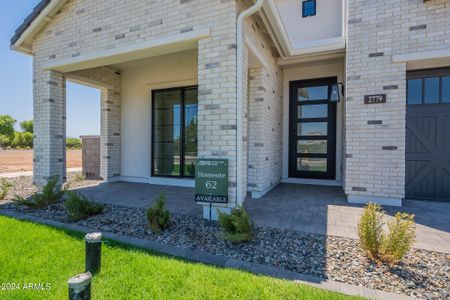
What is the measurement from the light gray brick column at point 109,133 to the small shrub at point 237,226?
5.87m

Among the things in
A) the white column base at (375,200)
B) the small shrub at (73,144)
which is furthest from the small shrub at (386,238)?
the small shrub at (73,144)

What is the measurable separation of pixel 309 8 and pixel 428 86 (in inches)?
174

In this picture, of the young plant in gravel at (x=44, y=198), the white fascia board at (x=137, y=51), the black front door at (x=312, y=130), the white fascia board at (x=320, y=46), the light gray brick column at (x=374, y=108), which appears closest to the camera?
the white fascia board at (x=137, y=51)

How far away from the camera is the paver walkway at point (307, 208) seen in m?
3.50

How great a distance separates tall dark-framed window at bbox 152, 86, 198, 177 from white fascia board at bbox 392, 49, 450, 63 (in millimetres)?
4871

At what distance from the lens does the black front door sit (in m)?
7.09

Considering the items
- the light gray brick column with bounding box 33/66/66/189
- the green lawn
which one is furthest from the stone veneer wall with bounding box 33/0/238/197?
the green lawn

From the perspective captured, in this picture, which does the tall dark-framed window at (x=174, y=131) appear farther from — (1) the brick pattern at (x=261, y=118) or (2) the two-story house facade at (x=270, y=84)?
(1) the brick pattern at (x=261, y=118)

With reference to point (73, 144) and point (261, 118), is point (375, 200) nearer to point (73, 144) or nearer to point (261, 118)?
point (261, 118)

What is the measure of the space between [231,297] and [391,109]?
4.89m

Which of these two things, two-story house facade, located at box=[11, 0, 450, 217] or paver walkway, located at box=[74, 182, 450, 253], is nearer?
paver walkway, located at box=[74, 182, 450, 253]

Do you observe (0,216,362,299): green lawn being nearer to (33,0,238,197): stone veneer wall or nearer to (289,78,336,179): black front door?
(33,0,238,197): stone veneer wall

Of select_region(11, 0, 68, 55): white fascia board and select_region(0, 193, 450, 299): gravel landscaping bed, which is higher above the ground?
select_region(11, 0, 68, 55): white fascia board

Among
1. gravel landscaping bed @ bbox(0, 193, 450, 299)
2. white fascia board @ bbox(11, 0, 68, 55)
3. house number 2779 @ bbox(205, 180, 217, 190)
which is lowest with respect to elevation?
gravel landscaping bed @ bbox(0, 193, 450, 299)
